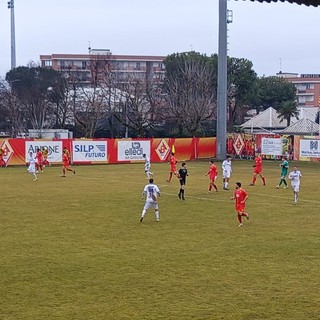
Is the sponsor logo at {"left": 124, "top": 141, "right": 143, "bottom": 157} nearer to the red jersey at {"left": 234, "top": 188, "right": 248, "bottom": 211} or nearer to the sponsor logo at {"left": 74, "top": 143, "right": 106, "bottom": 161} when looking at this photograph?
the sponsor logo at {"left": 74, "top": 143, "right": 106, "bottom": 161}

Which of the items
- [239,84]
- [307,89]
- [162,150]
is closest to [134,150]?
[162,150]

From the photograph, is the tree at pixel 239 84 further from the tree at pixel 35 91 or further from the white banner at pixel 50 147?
the white banner at pixel 50 147

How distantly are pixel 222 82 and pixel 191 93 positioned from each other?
1922 cm

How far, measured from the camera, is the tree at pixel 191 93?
72887 mm

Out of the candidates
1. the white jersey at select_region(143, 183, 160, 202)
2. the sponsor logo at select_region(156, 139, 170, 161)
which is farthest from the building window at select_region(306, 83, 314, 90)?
the white jersey at select_region(143, 183, 160, 202)

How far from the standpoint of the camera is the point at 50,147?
5169 centimetres

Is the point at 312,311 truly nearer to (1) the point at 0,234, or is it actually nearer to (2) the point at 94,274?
(2) the point at 94,274

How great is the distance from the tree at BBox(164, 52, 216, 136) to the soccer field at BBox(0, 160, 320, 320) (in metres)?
42.4

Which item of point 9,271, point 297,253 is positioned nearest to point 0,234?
point 9,271

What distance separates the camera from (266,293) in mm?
13383

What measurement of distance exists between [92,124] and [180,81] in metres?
15.3

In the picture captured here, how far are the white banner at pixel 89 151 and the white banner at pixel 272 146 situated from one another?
15362mm

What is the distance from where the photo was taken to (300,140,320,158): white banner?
54.5 metres

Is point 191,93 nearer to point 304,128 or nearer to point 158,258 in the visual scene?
point 304,128
